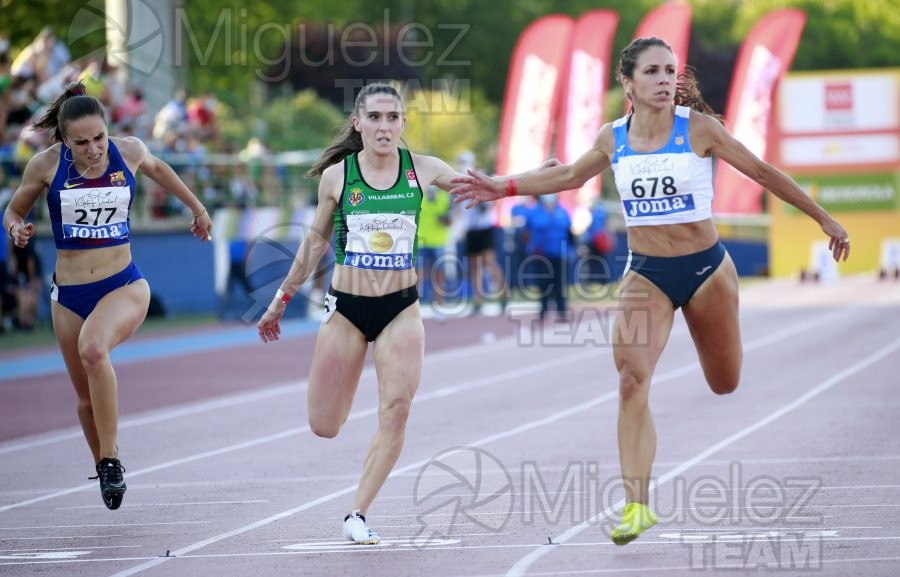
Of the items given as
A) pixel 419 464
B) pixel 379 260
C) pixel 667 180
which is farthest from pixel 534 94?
pixel 667 180

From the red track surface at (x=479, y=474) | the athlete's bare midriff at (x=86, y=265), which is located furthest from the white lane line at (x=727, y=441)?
the athlete's bare midriff at (x=86, y=265)

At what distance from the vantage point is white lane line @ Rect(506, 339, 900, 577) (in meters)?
7.04

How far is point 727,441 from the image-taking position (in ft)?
37.3

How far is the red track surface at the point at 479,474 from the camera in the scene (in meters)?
7.17

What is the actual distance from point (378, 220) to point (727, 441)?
4.56 metres

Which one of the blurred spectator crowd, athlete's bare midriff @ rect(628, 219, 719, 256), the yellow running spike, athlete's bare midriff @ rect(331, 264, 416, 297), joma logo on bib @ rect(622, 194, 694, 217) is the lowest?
the yellow running spike

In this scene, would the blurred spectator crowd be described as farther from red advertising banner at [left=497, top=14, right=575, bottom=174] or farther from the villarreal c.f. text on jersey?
the villarreal c.f. text on jersey

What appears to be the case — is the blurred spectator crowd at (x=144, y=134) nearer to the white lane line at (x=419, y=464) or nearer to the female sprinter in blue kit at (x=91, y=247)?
the white lane line at (x=419, y=464)

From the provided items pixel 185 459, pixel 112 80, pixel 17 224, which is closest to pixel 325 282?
pixel 112 80

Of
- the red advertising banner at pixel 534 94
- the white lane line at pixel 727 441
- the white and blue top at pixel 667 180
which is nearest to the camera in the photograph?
the white lane line at pixel 727 441

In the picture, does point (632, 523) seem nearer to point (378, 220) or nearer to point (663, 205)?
point (663, 205)

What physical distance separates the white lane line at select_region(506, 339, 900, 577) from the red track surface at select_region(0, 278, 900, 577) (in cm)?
3

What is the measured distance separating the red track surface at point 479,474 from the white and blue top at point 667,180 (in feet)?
5.13

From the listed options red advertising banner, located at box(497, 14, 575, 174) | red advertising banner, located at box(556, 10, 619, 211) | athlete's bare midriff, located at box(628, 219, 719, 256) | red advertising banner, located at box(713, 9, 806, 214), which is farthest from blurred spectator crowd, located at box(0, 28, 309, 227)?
athlete's bare midriff, located at box(628, 219, 719, 256)
